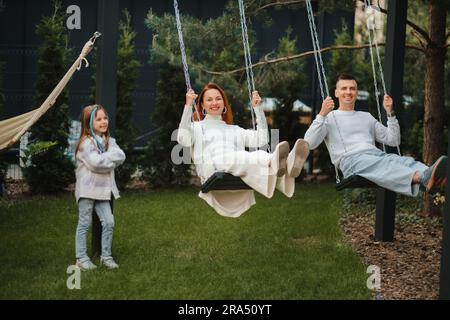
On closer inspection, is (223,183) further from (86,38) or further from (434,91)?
(86,38)

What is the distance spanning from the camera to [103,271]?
501cm

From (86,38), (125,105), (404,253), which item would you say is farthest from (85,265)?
(86,38)

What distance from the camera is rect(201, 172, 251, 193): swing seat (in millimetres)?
4568

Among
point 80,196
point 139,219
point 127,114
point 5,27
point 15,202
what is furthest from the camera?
point 5,27

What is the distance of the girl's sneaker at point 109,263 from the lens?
5.11 metres

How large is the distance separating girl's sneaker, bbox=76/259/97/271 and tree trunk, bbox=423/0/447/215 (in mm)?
3466

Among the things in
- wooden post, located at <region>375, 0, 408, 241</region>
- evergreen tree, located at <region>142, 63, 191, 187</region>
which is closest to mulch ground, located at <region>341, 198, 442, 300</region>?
wooden post, located at <region>375, 0, 408, 241</region>

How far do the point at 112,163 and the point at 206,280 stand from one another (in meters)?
0.99

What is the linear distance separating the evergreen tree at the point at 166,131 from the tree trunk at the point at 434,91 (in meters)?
2.76

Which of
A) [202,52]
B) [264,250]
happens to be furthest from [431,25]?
[264,250]

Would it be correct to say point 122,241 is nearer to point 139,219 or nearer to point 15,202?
point 139,219

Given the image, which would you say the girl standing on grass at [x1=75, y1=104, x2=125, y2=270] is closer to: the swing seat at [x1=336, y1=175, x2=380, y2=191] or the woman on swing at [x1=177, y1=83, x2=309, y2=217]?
the woman on swing at [x1=177, y1=83, x2=309, y2=217]

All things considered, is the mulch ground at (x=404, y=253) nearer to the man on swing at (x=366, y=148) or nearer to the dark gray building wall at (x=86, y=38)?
the man on swing at (x=366, y=148)

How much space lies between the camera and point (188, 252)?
573 cm
